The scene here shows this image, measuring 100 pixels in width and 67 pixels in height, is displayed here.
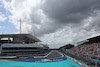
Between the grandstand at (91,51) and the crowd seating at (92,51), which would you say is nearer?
the grandstand at (91,51)

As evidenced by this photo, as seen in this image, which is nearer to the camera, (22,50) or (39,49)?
(22,50)

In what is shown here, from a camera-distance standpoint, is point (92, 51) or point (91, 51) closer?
point (92, 51)

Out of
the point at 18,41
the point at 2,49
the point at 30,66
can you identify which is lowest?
the point at 30,66

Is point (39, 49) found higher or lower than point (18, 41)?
lower

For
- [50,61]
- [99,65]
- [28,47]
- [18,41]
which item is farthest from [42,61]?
[18,41]

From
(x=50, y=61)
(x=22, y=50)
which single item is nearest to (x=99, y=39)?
(x=50, y=61)

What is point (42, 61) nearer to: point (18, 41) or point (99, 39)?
point (99, 39)

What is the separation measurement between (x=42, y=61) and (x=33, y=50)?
43.6 meters

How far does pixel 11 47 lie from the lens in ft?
213

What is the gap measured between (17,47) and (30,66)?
153 feet

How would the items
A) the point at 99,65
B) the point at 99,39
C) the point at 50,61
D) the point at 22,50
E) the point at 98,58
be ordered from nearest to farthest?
1. the point at 99,65
2. the point at 98,58
3. the point at 50,61
4. the point at 99,39
5. the point at 22,50

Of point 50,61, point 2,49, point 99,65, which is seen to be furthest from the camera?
point 2,49

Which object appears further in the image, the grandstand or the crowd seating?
the crowd seating

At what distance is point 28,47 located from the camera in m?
69.4
